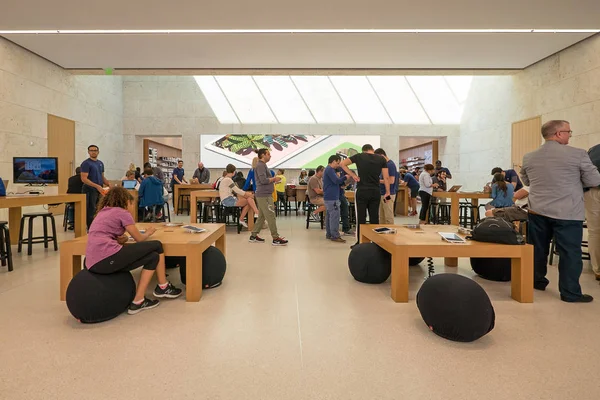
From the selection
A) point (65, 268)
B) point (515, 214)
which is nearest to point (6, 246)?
point (65, 268)

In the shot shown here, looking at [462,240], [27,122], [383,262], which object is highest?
[27,122]

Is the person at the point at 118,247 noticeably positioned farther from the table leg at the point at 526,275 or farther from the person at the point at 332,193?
the person at the point at 332,193

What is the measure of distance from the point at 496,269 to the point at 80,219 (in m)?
5.78

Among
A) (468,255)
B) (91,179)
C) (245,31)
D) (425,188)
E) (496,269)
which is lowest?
(496,269)

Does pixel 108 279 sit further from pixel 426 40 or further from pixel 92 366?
pixel 426 40

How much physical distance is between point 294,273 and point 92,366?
92.5 inches

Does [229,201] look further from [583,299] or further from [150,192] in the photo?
[583,299]

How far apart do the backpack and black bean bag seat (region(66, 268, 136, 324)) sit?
2.79 m

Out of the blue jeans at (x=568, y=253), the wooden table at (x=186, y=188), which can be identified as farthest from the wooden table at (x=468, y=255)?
the wooden table at (x=186, y=188)

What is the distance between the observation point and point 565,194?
318cm

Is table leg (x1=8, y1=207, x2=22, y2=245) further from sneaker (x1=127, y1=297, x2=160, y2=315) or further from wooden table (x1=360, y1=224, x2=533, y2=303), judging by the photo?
wooden table (x1=360, y1=224, x2=533, y2=303)

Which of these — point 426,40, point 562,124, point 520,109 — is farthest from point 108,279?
point 520,109

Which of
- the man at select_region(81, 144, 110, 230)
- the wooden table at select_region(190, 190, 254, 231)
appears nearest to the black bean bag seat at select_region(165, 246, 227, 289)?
the man at select_region(81, 144, 110, 230)

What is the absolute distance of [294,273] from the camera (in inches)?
163
